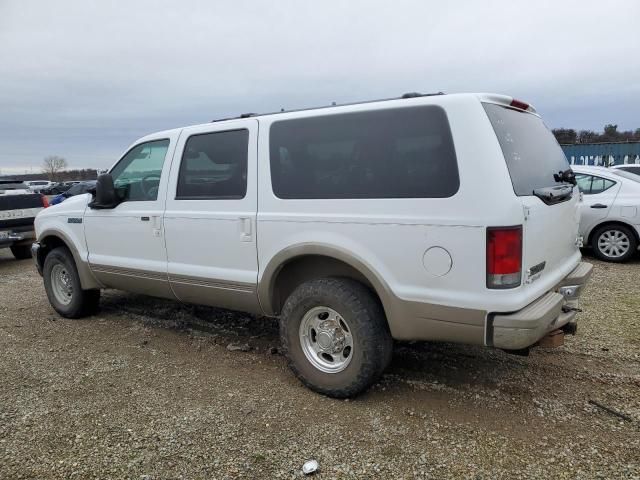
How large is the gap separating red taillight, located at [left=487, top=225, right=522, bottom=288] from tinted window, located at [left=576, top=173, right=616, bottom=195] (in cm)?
603

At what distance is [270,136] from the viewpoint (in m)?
3.72

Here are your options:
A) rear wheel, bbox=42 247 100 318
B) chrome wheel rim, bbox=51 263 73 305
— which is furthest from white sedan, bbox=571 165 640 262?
chrome wheel rim, bbox=51 263 73 305

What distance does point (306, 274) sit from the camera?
3.75m

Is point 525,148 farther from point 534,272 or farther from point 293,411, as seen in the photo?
point 293,411

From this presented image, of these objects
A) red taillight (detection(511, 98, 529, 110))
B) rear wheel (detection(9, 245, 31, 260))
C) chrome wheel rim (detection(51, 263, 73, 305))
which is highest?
red taillight (detection(511, 98, 529, 110))

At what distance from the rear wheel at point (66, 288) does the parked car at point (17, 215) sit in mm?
4021

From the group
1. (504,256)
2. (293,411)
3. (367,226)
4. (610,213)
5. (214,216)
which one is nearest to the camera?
(504,256)

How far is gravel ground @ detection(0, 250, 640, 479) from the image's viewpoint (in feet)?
9.07

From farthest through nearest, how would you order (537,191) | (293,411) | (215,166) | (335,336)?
(215,166) < (335,336) < (293,411) < (537,191)

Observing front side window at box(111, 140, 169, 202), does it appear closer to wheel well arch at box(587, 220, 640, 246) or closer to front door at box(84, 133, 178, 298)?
front door at box(84, 133, 178, 298)

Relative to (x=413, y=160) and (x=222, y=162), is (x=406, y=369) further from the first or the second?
(x=222, y=162)

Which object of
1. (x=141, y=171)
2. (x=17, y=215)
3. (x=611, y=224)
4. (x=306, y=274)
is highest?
(x=141, y=171)

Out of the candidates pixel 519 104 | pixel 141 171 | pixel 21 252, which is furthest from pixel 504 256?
Result: pixel 21 252

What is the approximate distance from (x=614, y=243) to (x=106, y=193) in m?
7.36
